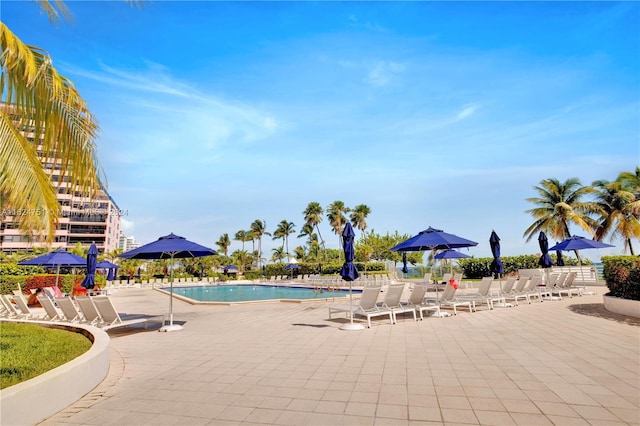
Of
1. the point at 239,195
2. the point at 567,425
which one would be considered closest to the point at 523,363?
the point at 567,425

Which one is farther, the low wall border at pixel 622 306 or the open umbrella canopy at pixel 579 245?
the open umbrella canopy at pixel 579 245

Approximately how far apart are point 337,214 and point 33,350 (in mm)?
51917

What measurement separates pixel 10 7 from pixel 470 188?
21.1 m

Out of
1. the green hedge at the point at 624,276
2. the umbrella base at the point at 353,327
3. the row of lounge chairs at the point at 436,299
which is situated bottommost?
the umbrella base at the point at 353,327

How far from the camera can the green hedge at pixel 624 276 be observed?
354 inches

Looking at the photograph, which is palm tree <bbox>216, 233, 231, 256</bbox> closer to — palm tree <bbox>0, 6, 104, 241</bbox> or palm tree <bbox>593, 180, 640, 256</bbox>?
palm tree <bbox>593, 180, 640, 256</bbox>

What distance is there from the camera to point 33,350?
514 cm

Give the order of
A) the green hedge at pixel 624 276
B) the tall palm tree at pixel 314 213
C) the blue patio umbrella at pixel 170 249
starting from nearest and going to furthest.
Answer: the blue patio umbrella at pixel 170 249
the green hedge at pixel 624 276
the tall palm tree at pixel 314 213

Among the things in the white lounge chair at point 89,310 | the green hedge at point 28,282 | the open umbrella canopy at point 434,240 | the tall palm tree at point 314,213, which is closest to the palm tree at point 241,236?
the tall palm tree at point 314,213

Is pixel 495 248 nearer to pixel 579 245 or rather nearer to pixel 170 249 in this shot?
pixel 579 245

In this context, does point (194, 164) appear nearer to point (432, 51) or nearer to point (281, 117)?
point (281, 117)

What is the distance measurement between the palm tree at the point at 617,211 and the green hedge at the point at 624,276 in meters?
18.2

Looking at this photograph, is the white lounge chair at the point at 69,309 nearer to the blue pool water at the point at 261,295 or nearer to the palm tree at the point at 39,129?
the palm tree at the point at 39,129

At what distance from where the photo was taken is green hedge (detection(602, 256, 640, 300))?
898 cm
